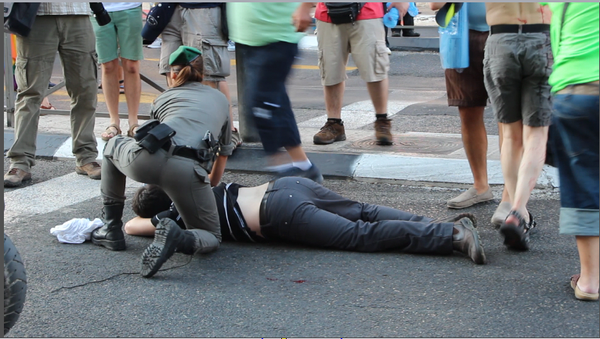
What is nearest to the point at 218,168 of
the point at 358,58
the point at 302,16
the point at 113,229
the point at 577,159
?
the point at 113,229

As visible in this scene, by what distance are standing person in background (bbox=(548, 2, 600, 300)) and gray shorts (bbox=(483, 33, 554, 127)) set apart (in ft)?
2.45

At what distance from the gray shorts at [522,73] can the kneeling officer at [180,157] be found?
5.33ft

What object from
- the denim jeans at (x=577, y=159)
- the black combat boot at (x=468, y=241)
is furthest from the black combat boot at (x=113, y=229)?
the denim jeans at (x=577, y=159)

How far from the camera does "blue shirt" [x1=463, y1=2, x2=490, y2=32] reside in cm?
491

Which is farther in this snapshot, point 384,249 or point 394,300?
point 384,249

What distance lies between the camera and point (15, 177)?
583 cm

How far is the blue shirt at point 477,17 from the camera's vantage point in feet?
16.1

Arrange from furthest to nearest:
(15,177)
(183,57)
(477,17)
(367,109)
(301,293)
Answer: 1. (367,109)
2. (15,177)
3. (477,17)
4. (183,57)
5. (301,293)

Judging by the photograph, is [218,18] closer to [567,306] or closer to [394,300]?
[394,300]

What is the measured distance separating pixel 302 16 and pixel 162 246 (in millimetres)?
1365

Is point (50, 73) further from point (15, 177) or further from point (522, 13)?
point (522, 13)

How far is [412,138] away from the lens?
707cm

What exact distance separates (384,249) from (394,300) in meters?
0.67

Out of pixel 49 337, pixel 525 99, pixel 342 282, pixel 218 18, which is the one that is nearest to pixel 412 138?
pixel 218 18
